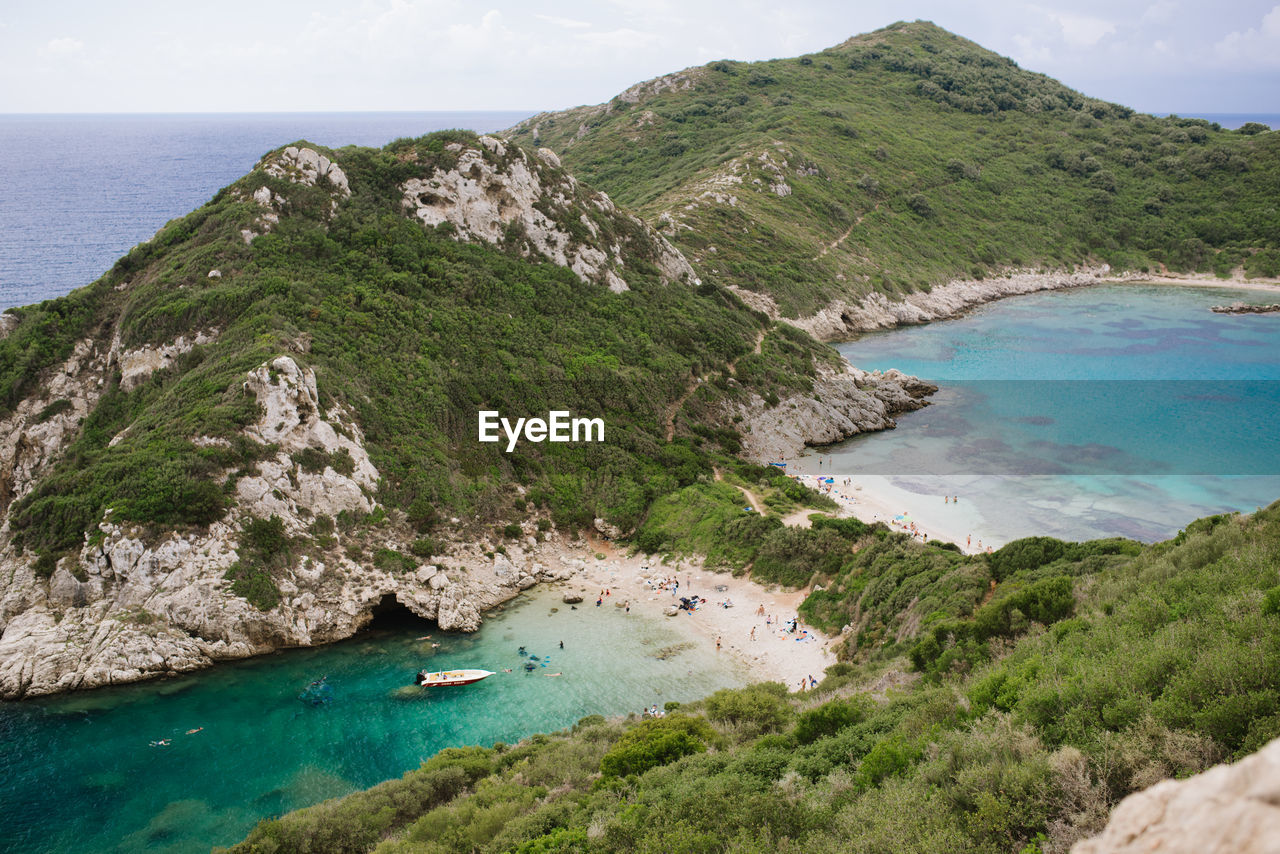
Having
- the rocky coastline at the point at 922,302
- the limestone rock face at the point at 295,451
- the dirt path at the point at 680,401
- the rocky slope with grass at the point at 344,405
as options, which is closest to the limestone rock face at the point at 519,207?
the rocky slope with grass at the point at 344,405

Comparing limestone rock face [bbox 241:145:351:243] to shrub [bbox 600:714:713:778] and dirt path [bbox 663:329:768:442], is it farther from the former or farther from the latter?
shrub [bbox 600:714:713:778]

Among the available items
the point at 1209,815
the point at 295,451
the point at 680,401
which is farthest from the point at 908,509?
the point at 1209,815

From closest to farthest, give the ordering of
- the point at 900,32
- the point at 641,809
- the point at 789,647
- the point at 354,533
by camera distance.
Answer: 1. the point at 641,809
2. the point at 789,647
3. the point at 354,533
4. the point at 900,32

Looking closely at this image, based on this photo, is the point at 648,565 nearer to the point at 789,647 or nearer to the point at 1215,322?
the point at 789,647

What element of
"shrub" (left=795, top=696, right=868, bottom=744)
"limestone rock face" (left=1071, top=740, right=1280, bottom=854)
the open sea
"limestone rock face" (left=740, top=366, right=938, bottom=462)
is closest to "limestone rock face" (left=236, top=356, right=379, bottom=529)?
the open sea

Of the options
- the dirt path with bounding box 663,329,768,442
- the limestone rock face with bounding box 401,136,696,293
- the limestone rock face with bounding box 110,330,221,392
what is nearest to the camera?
the limestone rock face with bounding box 110,330,221,392

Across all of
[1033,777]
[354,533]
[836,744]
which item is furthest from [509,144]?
[1033,777]
